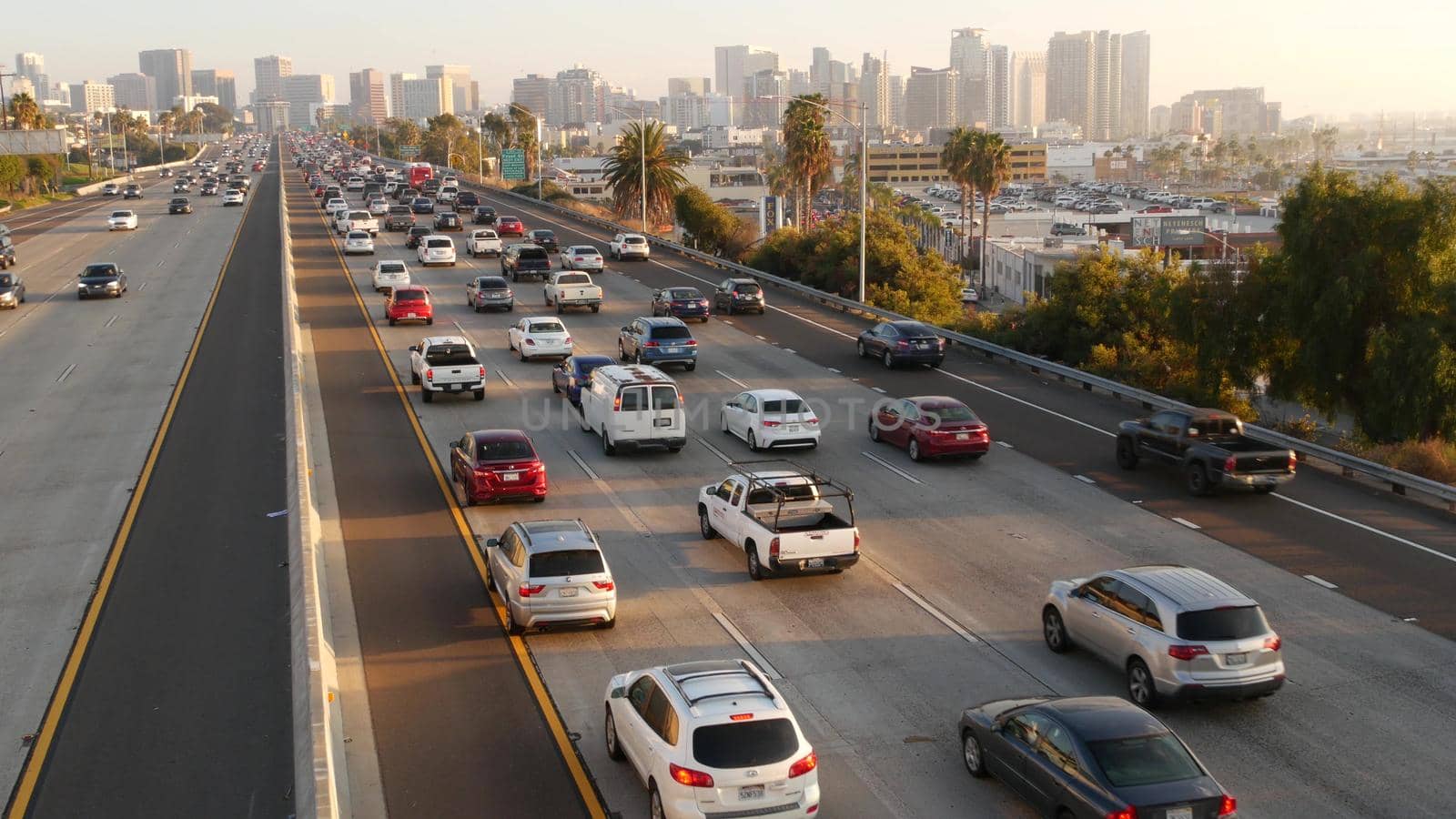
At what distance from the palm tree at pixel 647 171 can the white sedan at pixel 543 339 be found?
55.3 meters

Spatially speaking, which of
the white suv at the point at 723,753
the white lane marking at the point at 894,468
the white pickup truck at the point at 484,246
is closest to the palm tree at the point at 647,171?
the white pickup truck at the point at 484,246

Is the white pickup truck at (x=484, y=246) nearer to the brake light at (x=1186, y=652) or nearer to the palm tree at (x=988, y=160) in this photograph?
the palm tree at (x=988, y=160)

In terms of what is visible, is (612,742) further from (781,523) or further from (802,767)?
(781,523)

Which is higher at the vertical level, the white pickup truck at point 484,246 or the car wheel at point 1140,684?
the white pickup truck at point 484,246

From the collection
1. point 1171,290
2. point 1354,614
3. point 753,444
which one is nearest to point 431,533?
point 753,444

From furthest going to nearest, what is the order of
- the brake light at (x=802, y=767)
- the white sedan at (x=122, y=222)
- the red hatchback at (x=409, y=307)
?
the white sedan at (x=122, y=222), the red hatchback at (x=409, y=307), the brake light at (x=802, y=767)

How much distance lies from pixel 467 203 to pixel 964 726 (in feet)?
304

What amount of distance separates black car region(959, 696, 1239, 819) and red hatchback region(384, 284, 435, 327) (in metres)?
37.1

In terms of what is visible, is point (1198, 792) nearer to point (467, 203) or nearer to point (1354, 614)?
point (1354, 614)

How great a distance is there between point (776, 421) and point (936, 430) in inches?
142

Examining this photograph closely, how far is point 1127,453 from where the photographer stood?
1129 inches

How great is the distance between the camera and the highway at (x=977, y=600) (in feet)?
49.1

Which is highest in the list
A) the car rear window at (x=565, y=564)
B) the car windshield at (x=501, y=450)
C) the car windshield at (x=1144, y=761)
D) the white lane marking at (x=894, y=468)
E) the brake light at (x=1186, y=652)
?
the car windshield at (x=501, y=450)

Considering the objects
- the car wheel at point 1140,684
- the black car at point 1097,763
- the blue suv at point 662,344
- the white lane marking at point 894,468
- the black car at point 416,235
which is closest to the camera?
the black car at point 1097,763
